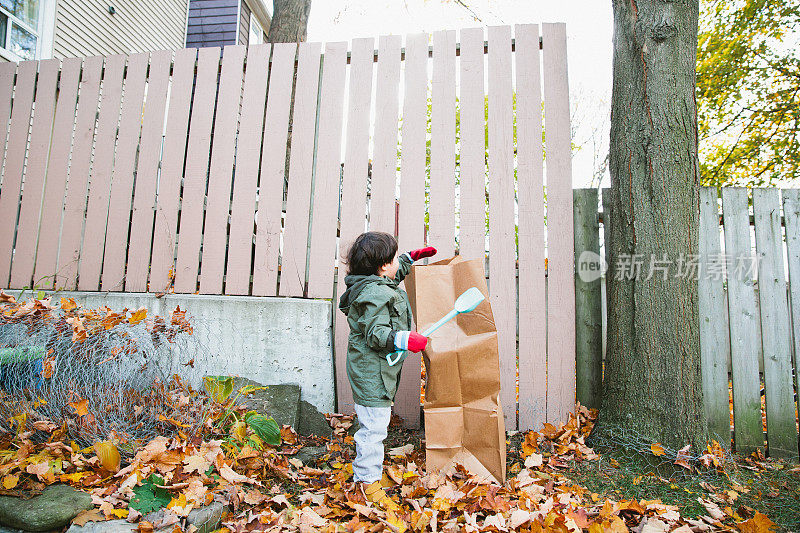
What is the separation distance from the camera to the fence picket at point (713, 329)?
10.2ft

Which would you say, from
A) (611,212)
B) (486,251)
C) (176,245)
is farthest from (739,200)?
(176,245)

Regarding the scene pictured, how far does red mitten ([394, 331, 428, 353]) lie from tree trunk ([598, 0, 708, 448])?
1.35 metres

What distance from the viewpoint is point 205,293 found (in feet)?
11.4

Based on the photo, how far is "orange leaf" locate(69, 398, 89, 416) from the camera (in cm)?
224

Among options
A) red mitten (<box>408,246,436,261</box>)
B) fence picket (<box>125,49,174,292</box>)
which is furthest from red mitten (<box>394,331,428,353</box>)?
fence picket (<box>125,49,174,292</box>)

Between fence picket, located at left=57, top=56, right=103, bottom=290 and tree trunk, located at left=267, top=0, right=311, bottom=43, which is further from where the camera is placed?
tree trunk, located at left=267, top=0, right=311, bottom=43

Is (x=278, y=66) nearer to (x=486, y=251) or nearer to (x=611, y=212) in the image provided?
(x=486, y=251)

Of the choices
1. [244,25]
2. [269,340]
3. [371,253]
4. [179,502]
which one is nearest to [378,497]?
[179,502]

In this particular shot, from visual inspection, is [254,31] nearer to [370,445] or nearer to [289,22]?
[289,22]

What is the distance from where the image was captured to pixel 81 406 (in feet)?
7.35

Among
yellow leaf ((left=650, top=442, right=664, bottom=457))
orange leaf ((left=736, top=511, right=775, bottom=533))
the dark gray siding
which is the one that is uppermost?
the dark gray siding

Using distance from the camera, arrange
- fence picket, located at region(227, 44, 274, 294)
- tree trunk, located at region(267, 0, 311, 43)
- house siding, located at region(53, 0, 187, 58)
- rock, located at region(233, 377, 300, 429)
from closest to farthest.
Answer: rock, located at region(233, 377, 300, 429), fence picket, located at region(227, 44, 274, 294), tree trunk, located at region(267, 0, 311, 43), house siding, located at region(53, 0, 187, 58)

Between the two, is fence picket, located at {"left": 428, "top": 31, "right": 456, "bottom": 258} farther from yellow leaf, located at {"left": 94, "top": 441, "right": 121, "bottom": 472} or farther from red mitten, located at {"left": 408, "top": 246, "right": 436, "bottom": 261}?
yellow leaf, located at {"left": 94, "top": 441, "right": 121, "bottom": 472}

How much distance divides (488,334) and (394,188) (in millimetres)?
1365
